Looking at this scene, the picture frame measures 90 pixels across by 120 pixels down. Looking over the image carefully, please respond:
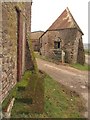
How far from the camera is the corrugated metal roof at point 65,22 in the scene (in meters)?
22.4

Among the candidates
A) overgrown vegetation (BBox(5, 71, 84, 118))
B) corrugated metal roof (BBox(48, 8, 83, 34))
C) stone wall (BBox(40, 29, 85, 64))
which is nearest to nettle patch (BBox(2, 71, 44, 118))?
overgrown vegetation (BBox(5, 71, 84, 118))

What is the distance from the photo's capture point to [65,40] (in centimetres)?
2256

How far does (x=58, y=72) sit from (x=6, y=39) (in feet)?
31.4

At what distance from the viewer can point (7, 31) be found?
6875 millimetres

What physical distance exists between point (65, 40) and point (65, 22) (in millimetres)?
2005

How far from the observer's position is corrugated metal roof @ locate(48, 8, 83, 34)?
2241 cm

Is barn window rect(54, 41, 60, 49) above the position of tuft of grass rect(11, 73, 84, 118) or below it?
above

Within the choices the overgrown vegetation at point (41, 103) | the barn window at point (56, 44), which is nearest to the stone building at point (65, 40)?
the barn window at point (56, 44)

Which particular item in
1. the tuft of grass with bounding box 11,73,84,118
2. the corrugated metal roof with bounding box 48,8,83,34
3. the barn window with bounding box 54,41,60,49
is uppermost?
the corrugated metal roof with bounding box 48,8,83,34

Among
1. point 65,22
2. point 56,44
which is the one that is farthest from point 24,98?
point 65,22

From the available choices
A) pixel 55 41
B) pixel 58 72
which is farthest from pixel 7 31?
pixel 55 41

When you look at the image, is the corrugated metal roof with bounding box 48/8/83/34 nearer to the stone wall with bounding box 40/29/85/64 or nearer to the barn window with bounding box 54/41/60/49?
the stone wall with bounding box 40/29/85/64

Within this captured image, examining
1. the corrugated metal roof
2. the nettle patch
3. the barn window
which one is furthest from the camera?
the barn window

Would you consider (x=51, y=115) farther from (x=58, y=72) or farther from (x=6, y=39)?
(x=58, y=72)
